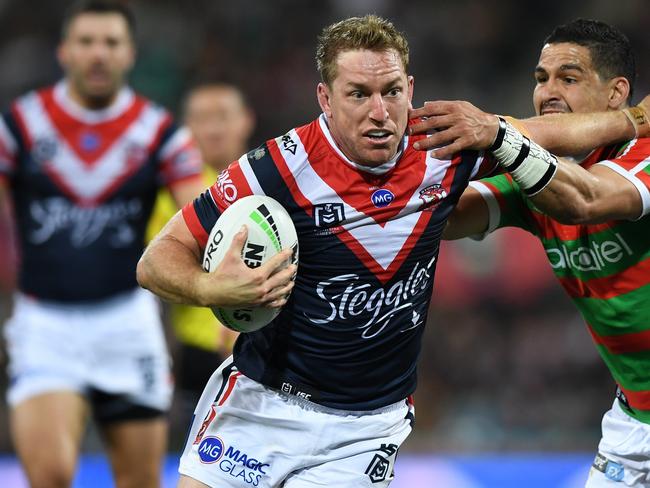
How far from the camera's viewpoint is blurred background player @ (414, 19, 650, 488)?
12.3ft

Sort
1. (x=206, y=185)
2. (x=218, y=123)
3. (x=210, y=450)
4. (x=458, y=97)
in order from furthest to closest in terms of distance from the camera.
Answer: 1. (x=458, y=97)
2. (x=218, y=123)
3. (x=206, y=185)
4. (x=210, y=450)

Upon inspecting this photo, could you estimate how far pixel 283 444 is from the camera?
3766 mm

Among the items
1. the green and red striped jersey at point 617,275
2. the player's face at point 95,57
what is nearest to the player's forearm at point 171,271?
the green and red striped jersey at point 617,275

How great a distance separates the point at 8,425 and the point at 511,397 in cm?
437

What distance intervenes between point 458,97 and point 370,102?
357 inches

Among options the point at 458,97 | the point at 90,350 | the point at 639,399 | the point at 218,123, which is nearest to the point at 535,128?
the point at 639,399

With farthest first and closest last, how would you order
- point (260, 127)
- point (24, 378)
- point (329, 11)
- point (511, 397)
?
point (329, 11), point (260, 127), point (511, 397), point (24, 378)

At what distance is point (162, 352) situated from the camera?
574cm

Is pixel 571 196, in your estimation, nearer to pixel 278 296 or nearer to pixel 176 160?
pixel 278 296

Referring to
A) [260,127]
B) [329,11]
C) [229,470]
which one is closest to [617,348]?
[229,470]

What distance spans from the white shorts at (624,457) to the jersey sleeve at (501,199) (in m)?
0.85

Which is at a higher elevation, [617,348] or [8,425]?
[617,348]

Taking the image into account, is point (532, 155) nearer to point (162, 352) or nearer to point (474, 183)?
point (474, 183)

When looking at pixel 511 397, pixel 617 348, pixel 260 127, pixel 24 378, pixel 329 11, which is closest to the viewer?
pixel 617 348
